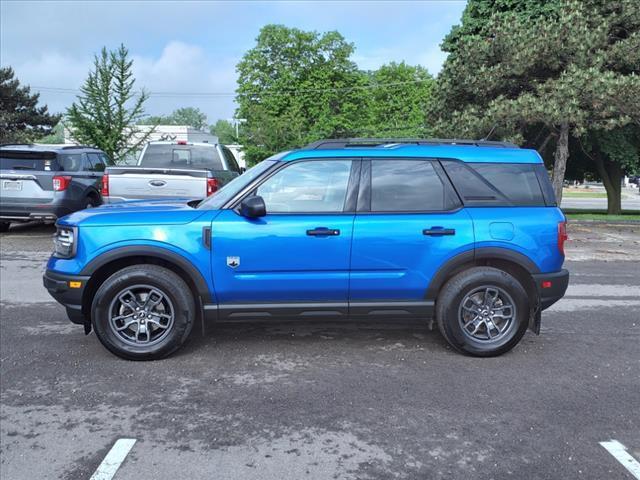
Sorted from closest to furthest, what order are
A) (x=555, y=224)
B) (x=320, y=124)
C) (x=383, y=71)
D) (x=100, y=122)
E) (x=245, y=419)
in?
(x=245, y=419) < (x=555, y=224) < (x=100, y=122) < (x=320, y=124) < (x=383, y=71)

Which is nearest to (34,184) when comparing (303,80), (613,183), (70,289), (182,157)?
(182,157)

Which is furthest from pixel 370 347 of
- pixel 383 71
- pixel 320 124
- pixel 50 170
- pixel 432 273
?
pixel 383 71

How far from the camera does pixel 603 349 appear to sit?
5.09m

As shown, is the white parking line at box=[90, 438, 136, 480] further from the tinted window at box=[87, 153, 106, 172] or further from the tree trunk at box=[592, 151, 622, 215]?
the tree trunk at box=[592, 151, 622, 215]

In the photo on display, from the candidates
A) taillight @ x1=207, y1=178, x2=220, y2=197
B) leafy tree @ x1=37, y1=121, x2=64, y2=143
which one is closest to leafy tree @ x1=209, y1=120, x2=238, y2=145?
leafy tree @ x1=37, y1=121, x2=64, y2=143

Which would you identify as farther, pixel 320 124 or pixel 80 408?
pixel 320 124

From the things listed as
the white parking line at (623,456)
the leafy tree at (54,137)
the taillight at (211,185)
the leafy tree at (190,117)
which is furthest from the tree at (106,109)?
the leafy tree at (190,117)

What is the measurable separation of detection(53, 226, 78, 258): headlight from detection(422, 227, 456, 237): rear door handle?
9.37 ft

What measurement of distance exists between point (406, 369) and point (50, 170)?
9.45m

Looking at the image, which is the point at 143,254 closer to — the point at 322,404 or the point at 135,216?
the point at 135,216

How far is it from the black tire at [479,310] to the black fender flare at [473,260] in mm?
89

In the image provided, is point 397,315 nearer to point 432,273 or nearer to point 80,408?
point 432,273

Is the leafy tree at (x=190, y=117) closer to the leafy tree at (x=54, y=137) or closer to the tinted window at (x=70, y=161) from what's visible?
A: the leafy tree at (x=54, y=137)

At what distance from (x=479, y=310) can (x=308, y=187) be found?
1.80 metres
